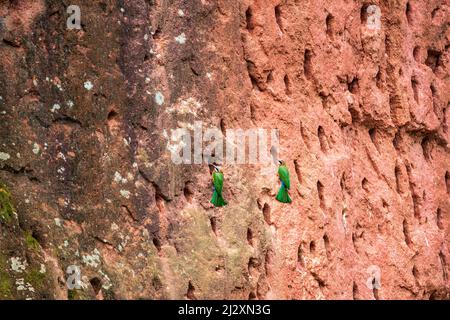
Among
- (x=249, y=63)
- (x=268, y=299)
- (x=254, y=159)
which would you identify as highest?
(x=249, y=63)

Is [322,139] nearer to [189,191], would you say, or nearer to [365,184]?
[365,184]

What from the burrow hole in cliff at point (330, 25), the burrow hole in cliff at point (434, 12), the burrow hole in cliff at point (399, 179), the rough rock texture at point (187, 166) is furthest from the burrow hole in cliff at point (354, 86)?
the burrow hole in cliff at point (434, 12)

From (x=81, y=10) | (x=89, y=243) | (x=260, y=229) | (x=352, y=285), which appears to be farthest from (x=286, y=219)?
(x=81, y=10)

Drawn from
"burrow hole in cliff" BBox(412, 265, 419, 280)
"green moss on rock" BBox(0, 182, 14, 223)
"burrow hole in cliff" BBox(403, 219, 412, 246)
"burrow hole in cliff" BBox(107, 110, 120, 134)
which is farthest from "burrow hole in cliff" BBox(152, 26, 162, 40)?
"burrow hole in cliff" BBox(412, 265, 419, 280)

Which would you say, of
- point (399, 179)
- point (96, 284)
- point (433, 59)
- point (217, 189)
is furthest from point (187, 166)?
point (433, 59)

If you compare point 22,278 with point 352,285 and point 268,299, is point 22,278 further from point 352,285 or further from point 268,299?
point 352,285

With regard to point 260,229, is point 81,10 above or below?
above

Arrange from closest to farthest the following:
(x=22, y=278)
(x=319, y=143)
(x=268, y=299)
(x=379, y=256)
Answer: (x=22, y=278) → (x=268, y=299) → (x=319, y=143) → (x=379, y=256)
